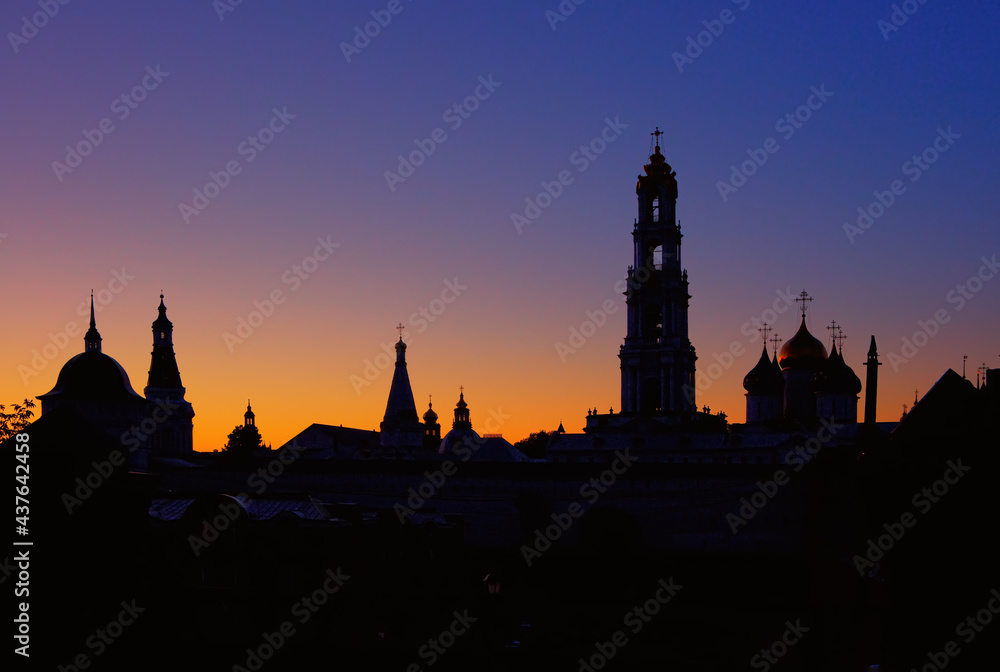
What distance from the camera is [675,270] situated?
237 ft

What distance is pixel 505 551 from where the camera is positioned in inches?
1978

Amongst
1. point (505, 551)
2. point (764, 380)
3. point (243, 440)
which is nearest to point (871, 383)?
point (505, 551)

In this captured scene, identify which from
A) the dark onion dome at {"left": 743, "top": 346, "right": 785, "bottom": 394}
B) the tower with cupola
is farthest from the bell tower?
the tower with cupola

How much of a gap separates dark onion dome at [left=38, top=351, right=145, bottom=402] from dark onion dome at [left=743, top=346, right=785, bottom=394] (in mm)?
39188

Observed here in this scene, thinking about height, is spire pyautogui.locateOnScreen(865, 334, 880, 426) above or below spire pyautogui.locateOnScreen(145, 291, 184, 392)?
below

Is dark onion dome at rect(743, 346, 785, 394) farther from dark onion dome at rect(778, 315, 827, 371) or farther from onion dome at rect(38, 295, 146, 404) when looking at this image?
onion dome at rect(38, 295, 146, 404)

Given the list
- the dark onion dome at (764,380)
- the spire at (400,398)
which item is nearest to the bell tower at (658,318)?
the dark onion dome at (764,380)

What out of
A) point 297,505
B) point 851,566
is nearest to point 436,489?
point 297,505

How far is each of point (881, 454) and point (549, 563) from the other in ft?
62.5

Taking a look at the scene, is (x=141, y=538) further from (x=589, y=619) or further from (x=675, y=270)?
(x=675, y=270)

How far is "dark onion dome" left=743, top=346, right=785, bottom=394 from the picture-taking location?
7631 cm

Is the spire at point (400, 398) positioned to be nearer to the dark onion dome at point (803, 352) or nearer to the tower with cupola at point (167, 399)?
the tower with cupola at point (167, 399)

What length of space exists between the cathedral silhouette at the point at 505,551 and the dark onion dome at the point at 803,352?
12.5m

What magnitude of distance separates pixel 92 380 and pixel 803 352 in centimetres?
4485
